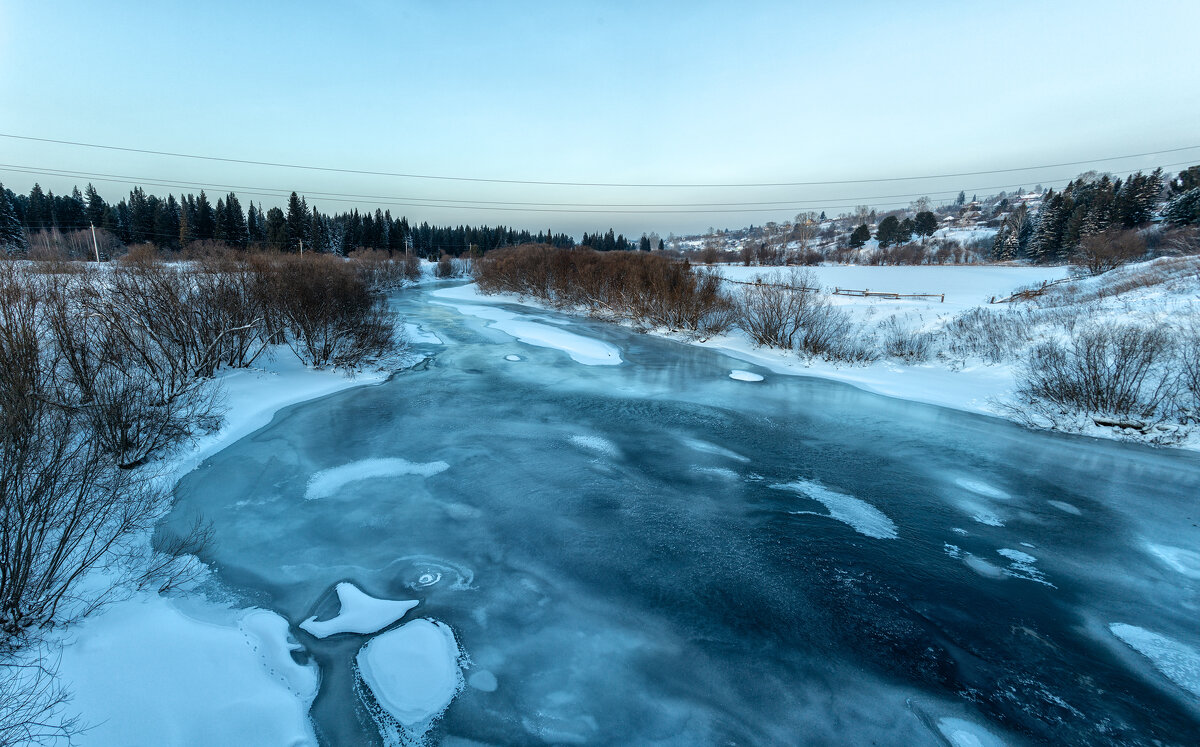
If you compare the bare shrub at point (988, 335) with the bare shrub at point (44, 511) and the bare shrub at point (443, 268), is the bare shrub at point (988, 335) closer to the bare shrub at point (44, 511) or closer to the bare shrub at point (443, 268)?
the bare shrub at point (44, 511)

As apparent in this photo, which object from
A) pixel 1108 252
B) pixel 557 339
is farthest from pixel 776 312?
pixel 1108 252

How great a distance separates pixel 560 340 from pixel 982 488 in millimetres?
17544

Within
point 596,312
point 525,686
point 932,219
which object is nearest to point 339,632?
point 525,686

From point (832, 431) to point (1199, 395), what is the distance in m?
7.50

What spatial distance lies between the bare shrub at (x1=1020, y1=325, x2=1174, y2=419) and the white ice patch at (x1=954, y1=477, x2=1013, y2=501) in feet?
16.9

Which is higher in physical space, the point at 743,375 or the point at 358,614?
the point at 358,614

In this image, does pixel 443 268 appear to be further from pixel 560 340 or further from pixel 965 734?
pixel 965 734

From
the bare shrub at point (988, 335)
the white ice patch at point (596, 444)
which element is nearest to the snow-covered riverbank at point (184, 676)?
the white ice patch at point (596, 444)

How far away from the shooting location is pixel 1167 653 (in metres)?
4.92

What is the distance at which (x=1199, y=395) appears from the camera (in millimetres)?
10289

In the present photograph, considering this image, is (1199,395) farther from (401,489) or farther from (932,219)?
(932,219)

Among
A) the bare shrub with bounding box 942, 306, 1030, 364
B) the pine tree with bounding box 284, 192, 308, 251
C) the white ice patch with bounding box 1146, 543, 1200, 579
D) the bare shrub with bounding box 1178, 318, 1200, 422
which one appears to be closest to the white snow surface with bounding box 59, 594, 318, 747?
the white ice patch with bounding box 1146, 543, 1200, 579

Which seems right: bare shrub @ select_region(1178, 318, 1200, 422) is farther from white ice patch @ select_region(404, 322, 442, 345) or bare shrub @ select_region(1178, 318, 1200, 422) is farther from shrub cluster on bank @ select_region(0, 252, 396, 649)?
white ice patch @ select_region(404, 322, 442, 345)

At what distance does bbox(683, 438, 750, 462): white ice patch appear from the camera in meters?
9.72
